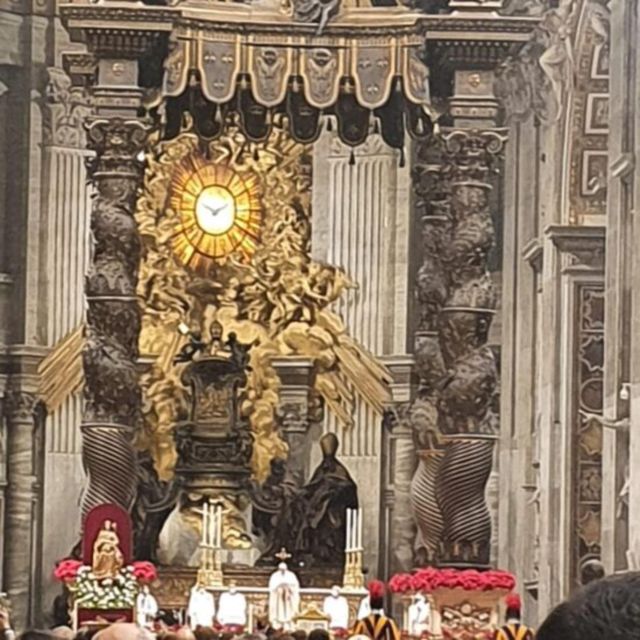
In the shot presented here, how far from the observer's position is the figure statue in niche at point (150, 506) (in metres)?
27.2

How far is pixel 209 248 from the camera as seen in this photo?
98.5ft

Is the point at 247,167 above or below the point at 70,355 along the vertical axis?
above

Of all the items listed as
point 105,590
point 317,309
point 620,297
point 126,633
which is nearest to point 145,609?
point 105,590

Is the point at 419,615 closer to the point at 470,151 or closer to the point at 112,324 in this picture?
the point at 112,324

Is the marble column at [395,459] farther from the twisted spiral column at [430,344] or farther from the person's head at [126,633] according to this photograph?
the person's head at [126,633]

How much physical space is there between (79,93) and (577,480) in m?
8.35

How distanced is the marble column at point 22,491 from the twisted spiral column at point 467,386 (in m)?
11.8

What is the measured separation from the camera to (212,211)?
30000 millimetres

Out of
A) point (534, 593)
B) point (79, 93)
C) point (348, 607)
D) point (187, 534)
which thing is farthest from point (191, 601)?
point (79, 93)

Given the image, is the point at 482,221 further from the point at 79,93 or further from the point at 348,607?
the point at 79,93

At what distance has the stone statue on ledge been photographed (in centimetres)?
2756

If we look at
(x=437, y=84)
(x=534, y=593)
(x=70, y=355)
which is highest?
(x=437, y=84)

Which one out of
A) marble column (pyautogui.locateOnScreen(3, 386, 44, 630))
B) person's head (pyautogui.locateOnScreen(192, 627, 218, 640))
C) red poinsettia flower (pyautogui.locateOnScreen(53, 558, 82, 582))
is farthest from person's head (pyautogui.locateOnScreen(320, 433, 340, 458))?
person's head (pyautogui.locateOnScreen(192, 627, 218, 640))

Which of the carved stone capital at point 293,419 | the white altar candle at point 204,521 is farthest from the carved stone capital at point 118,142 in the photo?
the carved stone capital at point 293,419
